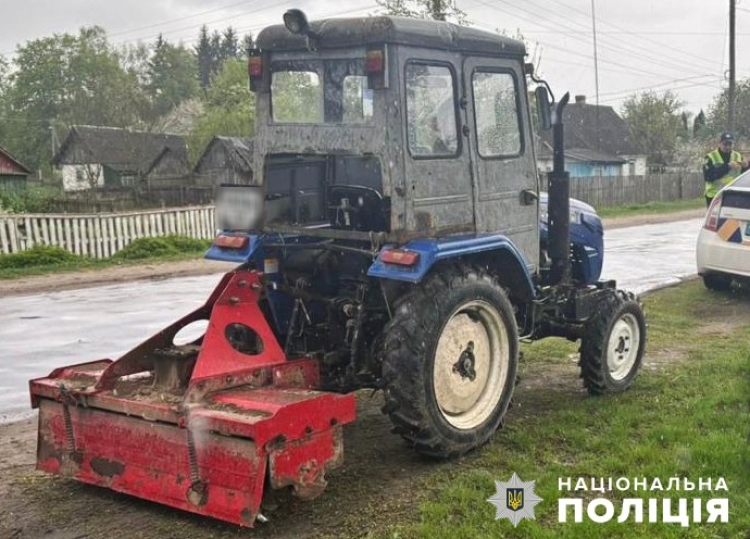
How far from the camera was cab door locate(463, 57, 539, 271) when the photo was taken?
5.62m

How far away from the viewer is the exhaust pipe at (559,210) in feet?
21.5

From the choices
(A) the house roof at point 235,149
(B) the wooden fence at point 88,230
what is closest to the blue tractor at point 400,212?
(B) the wooden fence at point 88,230

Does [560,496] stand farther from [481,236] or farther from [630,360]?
[630,360]

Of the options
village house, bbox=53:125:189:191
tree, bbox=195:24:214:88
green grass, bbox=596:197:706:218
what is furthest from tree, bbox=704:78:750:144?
tree, bbox=195:24:214:88

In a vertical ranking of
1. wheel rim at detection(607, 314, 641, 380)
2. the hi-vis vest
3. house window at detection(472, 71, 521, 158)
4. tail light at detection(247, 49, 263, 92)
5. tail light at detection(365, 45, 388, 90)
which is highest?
tail light at detection(247, 49, 263, 92)

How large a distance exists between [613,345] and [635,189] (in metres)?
33.8

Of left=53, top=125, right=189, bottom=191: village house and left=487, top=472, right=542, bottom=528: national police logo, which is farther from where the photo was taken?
left=53, top=125, right=189, bottom=191: village house

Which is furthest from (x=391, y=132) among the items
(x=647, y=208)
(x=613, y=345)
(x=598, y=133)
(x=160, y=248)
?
(x=598, y=133)

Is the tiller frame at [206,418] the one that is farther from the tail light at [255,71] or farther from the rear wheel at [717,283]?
the rear wheel at [717,283]

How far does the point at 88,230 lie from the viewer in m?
19.5

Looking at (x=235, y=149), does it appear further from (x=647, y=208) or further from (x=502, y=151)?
(x=502, y=151)

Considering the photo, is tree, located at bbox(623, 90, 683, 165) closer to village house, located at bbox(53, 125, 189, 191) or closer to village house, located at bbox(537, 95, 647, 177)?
village house, located at bbox(537, 95, 647, 177)

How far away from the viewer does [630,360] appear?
708cm

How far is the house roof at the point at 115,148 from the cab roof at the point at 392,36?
47.9 m
